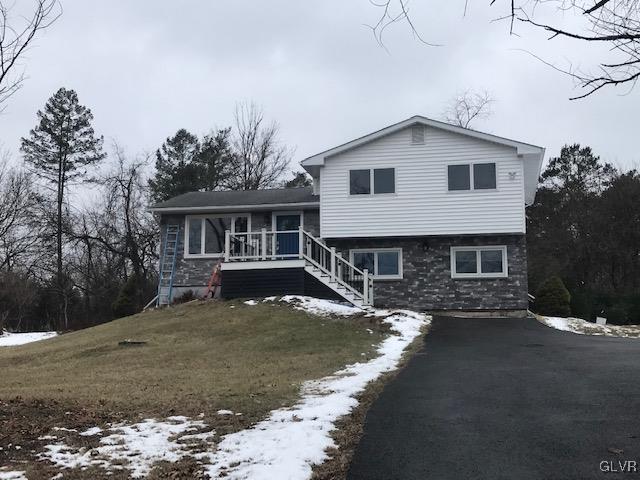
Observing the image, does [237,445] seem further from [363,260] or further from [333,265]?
[363,260]

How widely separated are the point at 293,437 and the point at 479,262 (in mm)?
14317

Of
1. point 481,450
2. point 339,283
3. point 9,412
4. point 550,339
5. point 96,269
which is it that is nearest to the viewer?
point 481,450

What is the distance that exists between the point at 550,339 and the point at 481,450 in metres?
9.06

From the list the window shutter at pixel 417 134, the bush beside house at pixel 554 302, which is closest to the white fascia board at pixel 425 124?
the window shutter at pixel 417 134

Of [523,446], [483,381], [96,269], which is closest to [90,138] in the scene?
[96,269]

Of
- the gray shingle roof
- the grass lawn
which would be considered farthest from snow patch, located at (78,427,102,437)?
the gray shingle roof

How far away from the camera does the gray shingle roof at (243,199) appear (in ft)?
68.1

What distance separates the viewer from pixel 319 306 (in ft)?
53.4

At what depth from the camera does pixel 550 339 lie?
42.7 feet

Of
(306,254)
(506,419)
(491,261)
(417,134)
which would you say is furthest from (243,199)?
(506,419)

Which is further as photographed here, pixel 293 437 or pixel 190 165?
pixel 190 165

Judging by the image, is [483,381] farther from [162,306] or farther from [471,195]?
[162,306]

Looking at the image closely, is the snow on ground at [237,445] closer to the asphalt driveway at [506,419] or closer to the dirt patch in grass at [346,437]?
the dirt patch in grass at [346,437]

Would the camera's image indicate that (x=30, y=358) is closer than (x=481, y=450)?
No
